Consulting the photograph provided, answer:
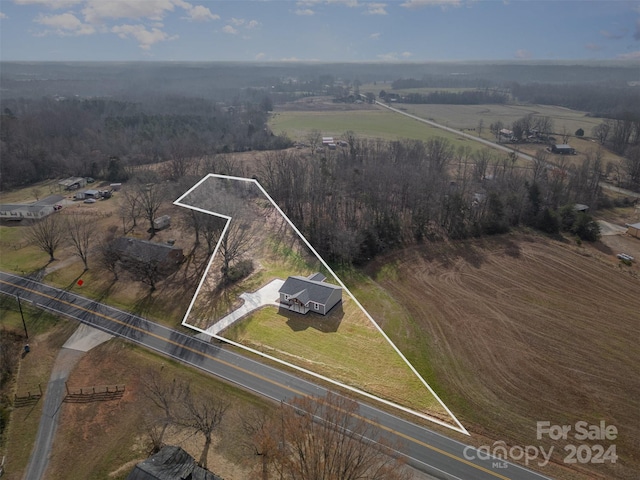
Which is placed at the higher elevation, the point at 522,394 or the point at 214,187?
the point at 214,187

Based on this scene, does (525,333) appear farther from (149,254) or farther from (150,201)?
(150,201)

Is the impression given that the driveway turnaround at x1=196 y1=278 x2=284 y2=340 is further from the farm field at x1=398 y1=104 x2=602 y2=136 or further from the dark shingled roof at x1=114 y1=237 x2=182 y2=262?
the farm field at x1=398 y1=104 x2=602 y2=136

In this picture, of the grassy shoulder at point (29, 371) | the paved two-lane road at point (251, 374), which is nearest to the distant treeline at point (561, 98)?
the paved two-lane road at point (251, 374)

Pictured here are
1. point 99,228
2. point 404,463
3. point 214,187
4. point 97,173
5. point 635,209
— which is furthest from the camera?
point 97,173

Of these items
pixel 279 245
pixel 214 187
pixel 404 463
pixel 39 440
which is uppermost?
pixel 214 187

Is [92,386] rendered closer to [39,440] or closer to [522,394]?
[39,440]

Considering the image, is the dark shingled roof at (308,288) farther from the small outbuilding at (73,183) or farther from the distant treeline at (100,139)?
the small outbuilding at (73,183)

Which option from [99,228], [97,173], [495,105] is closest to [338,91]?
[495,105]
